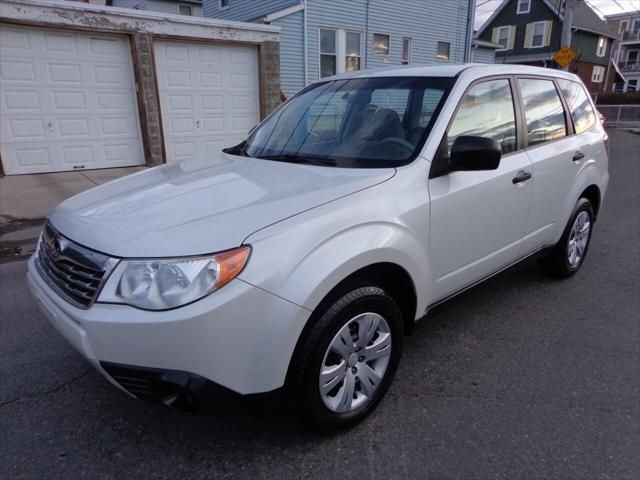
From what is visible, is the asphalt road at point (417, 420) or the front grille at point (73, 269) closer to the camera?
the front grille at point (73, 269)

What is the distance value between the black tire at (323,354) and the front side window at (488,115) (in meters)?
1.04

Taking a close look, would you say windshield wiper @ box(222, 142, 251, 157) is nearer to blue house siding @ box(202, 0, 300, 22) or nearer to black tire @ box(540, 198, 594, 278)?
black tire @ box(540, 198, 594, 278)

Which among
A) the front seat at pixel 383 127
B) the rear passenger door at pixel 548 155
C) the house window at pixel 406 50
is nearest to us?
the front seat at pixel 383 127

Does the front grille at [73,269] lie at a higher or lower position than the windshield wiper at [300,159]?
lower

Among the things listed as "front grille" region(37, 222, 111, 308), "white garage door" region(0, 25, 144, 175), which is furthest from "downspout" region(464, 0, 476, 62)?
"front grille" region(37, 222, 111, 308)

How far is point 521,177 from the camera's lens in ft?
10.7

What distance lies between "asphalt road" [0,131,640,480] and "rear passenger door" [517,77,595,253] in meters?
0.74

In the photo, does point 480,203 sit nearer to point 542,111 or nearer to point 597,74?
point 542,111

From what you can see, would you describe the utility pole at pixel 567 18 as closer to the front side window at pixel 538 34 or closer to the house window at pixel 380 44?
the house window at pixel 380 44

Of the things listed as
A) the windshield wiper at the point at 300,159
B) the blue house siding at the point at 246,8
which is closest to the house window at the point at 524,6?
the blue house siding at the point at 246,8

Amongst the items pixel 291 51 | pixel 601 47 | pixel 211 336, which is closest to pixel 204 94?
pixel 291 51

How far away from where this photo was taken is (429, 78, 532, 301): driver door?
8.97 ft

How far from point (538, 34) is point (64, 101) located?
35.9 m

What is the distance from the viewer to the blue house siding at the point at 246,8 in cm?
1438
